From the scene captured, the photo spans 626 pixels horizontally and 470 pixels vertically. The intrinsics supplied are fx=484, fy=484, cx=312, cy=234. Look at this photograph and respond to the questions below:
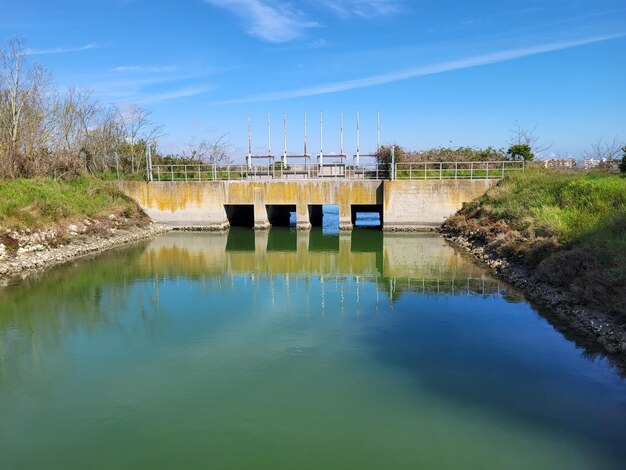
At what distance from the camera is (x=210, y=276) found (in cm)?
1620

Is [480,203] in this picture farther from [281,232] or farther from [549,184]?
[281,232]

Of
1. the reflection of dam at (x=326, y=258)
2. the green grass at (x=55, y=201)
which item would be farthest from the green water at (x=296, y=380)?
the green grass at (x=55, y=201)

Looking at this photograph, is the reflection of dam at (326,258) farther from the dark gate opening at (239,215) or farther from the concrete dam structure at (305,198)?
the dark gate opening at (239,215)

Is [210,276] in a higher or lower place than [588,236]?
lower

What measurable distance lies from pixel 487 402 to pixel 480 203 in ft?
58.7

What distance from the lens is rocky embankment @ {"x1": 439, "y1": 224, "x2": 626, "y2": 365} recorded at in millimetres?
9062

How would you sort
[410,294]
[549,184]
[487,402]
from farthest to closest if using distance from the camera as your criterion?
[549,184]
[410,294]
[487,402]

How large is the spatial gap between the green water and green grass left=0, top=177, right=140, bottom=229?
4.81 m

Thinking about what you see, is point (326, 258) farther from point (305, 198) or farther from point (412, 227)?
point (412, 227)

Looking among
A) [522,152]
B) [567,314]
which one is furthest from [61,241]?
[522,152]

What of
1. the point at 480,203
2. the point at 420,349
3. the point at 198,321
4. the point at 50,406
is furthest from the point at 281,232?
the point at 50,406

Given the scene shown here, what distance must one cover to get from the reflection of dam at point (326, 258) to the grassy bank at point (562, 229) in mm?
→ 1541

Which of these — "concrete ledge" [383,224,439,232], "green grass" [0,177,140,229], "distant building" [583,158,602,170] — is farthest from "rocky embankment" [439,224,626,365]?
"distant building" [583,158,602,170]

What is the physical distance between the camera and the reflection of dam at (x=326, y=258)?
15.6 m
